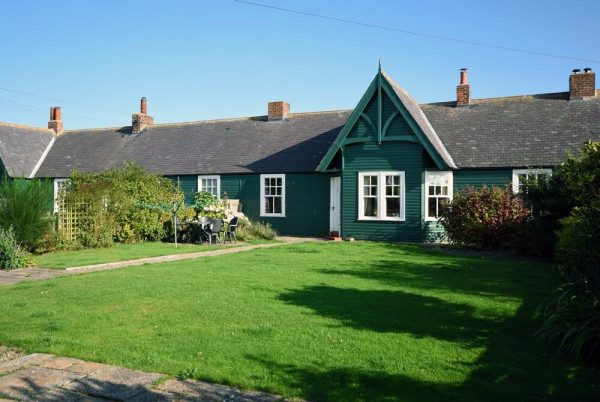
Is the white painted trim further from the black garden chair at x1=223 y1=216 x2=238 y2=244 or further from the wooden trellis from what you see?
the black garden chair at x1=223 y1=216 x2=238 y2=244

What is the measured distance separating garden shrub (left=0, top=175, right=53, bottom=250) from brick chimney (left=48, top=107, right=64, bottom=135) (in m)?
20.8

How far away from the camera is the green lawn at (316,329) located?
16.6 feet

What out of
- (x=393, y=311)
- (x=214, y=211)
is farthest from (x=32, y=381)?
(x=214, y=211)

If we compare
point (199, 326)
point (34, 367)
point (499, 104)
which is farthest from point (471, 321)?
point (499, 104)

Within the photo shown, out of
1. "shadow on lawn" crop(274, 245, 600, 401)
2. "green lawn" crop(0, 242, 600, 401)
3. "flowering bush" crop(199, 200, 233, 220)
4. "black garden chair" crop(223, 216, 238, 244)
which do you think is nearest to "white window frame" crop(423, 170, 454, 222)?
"shadow on lawn" crop(274, 245, 600, 401)

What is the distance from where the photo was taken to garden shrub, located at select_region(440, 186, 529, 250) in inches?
662

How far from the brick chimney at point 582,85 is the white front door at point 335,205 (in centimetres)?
1075

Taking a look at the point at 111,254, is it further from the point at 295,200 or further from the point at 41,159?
the point at 41,159

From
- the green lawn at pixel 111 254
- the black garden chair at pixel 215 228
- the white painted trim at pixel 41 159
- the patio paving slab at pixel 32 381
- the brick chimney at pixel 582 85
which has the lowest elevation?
the patio paving slab at pixel 32 381

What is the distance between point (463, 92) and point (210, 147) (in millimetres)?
13145

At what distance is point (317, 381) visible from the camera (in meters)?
5.00

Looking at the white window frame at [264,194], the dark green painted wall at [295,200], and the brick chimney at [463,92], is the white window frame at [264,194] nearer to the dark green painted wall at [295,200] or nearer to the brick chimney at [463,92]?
the dark green painted wall at [295,200]

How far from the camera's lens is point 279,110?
91.4ft

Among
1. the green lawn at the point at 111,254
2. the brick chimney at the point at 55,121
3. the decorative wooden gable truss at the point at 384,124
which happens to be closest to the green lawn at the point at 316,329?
the green lawn at the point at 111,254
